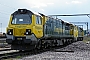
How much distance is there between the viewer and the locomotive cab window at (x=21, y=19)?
1563cm

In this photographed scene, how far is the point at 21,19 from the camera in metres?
15.8

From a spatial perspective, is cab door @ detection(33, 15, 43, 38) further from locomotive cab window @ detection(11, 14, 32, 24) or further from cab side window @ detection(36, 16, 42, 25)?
locomotive cab window @ detection(11, 14, 32, 24)

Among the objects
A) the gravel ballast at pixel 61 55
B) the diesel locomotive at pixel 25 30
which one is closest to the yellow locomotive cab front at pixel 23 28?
the diesel locomotive at pixel 25 30

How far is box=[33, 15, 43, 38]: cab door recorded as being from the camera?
15.5 m

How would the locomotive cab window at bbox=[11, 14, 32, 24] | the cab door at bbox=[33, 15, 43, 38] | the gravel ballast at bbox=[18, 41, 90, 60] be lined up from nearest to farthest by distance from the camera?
the gravel ballast at bbox=[18, 41, 90, 60], the cab door at bbox=[33, 15, 43, 38], the locomotive cab window at bbox=[11, 14, 32, 24]

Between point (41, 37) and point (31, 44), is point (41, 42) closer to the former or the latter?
point (41, 37)

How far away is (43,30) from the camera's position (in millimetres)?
17141

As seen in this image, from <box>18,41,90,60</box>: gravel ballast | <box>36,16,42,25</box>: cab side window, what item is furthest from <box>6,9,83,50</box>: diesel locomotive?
<box>18,41,90,60</box>: gravel ballast

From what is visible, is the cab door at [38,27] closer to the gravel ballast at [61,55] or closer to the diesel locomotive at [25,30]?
the diesel locomotive at [25,30]

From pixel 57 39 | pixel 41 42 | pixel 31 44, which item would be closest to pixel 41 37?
pixel 41 42

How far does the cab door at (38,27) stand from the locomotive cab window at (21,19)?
507 millimetres

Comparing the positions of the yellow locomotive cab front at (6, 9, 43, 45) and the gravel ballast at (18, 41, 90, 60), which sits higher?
the yellow locomotive cab front at (6, 9, 43, 45)

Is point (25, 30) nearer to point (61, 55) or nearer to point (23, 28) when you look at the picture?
point (23, 28)

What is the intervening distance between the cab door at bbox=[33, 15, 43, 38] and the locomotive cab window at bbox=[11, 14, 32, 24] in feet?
1.66
